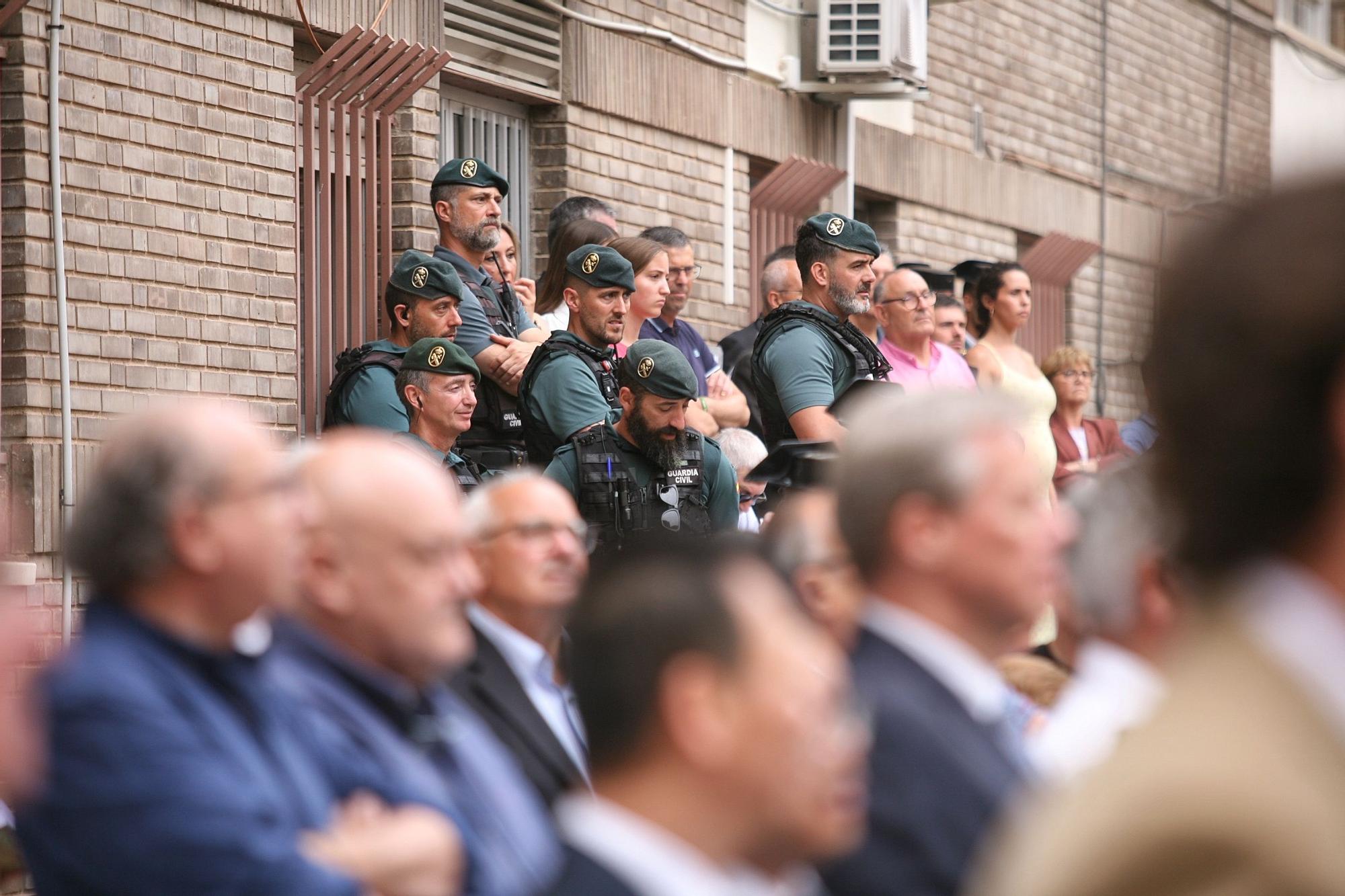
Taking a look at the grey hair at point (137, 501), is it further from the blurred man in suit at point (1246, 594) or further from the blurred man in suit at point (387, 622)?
the blurred man in suit at point (1246, 594)

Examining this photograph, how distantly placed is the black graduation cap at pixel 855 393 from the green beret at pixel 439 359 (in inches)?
46.3

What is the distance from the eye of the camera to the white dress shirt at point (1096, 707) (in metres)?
3.03

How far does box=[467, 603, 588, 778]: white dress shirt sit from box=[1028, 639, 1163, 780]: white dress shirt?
3.32 feet

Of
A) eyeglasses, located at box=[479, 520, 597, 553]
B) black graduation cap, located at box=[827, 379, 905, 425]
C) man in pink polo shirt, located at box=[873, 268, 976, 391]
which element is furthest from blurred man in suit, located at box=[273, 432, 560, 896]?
man in pink polo shirt, located at box=[873, 268, 976, 391]

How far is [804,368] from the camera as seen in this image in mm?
6301

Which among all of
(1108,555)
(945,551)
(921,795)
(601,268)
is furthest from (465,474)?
(921,795)

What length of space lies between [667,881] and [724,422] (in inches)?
226

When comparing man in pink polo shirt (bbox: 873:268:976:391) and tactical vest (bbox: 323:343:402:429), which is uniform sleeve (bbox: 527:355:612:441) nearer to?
tactical vest (bbox: 323:343:402:429)

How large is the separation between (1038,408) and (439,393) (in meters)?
2.95

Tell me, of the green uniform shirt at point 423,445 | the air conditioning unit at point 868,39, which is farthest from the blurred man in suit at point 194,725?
the air conditioning unit at point 868,39

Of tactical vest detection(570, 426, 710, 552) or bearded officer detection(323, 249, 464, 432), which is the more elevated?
bearded officer detection(323, 249, 464, 432)

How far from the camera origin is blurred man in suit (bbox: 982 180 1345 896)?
121cm

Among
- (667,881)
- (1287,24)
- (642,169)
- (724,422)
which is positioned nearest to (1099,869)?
(667,881)

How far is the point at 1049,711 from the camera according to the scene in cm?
356
